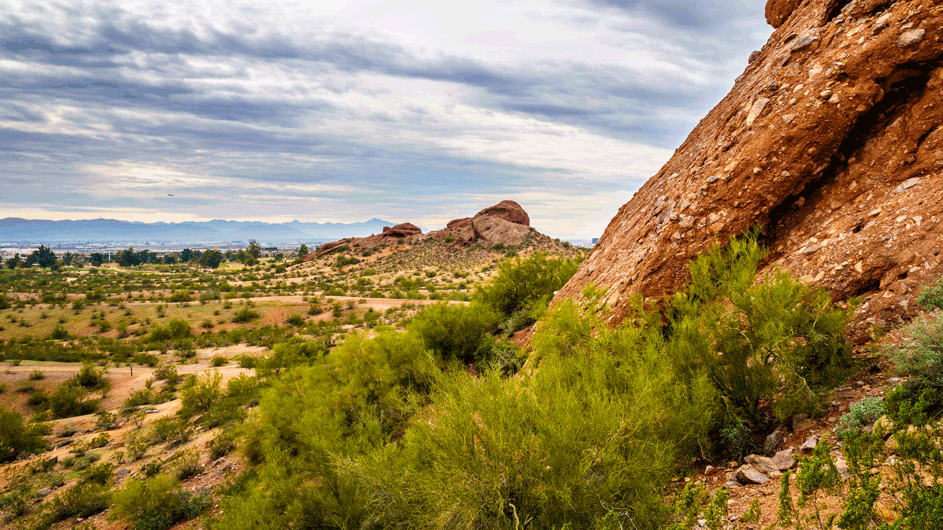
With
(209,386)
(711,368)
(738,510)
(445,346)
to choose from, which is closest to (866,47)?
(711,368)

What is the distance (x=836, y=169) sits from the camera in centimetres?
633

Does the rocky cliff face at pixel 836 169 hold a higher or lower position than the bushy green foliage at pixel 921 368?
higher

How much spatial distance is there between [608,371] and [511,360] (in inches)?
167

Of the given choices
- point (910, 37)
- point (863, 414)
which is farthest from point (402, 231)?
point (863, 414)

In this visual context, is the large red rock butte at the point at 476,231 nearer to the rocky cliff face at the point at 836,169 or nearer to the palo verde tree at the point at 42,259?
the rocky cliff face at the point at 836,169

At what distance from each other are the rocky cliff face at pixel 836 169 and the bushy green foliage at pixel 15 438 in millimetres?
18660

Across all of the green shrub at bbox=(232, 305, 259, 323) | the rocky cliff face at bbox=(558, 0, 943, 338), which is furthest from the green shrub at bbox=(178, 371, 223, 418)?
the green shrub at bbox=(232, 305, 259, 323)

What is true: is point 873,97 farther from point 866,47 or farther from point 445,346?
point 445,346

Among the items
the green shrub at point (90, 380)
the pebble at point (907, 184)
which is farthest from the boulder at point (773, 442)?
the green shrub at point (90, 380)

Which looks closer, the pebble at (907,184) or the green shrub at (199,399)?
the pebble at (907,184)

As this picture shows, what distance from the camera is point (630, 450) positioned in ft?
12.8

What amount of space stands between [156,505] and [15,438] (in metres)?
9.24

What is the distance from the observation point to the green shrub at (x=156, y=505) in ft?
27.2

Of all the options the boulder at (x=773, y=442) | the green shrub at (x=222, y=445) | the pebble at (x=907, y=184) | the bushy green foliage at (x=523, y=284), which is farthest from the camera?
the bushy green foliage at (x=523, y=284)
